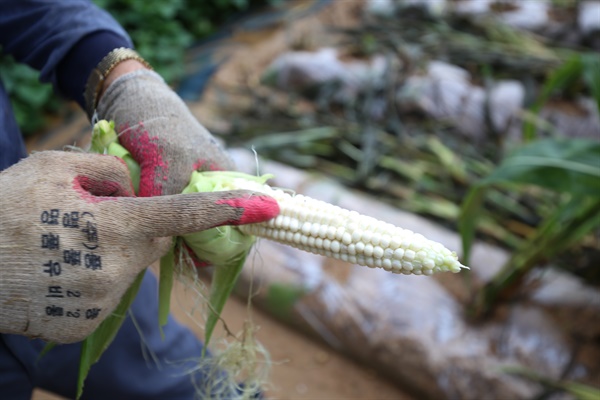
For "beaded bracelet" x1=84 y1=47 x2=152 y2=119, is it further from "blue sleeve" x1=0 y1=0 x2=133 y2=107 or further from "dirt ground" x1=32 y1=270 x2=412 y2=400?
"dirt ground" x1=32 y1=270 x2=412 y2=400

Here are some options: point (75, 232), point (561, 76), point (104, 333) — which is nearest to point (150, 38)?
point (561, 76)

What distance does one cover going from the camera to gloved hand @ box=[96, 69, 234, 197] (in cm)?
109

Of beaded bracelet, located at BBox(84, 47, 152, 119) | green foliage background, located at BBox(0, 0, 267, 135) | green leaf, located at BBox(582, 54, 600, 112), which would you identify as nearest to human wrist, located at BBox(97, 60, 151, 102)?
beaded bracelet, located at BBox(84, 47, 152, 119)

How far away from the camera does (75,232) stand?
83cm

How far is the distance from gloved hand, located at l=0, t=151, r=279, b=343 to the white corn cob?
8cm

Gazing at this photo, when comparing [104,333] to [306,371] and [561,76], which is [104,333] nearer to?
[306,371]

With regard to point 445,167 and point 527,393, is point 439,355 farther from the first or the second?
point 445,167

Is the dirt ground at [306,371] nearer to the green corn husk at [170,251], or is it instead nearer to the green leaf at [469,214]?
the green leaf at [469,214]

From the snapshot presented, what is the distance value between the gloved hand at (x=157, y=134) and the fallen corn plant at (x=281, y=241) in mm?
30

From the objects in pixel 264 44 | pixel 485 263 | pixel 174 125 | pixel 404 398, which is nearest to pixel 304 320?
pixel 404 398

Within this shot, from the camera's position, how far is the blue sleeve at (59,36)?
1.22 m

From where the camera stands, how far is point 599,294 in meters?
2.17

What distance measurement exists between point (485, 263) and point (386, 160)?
91 centimetres

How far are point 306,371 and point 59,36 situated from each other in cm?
159
